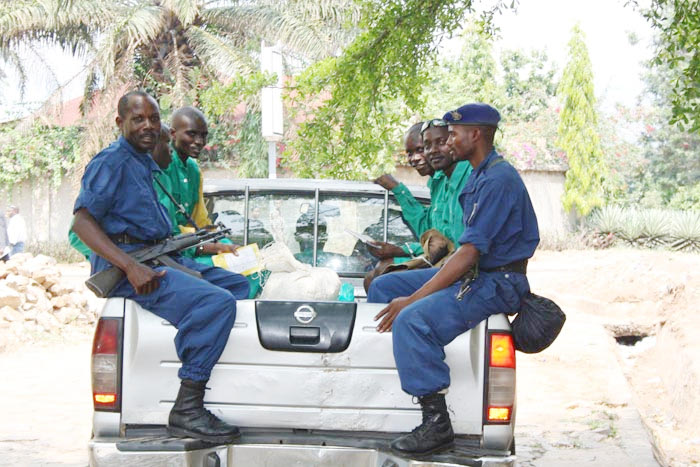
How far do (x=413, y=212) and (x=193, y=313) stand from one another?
1980 millimetres

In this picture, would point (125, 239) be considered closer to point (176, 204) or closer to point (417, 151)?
point (176, 204)

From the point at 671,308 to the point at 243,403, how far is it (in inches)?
397

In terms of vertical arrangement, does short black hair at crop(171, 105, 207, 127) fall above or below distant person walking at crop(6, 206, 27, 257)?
above

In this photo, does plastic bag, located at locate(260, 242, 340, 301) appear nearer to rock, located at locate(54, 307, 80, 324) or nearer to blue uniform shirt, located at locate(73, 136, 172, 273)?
blue uniform shirt, located at locate(73, 136, 172, 273)

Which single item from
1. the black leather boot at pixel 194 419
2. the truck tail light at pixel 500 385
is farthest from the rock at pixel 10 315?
the truck tail light at pixel 500 385

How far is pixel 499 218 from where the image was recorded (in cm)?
369

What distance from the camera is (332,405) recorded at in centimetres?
362

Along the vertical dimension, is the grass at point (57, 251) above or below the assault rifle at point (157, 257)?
below

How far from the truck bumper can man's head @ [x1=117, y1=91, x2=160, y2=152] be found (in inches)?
53.3

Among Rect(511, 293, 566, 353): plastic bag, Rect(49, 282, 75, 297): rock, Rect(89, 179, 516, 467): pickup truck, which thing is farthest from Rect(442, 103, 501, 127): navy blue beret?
Rect(49, 282, 75, 297): rock

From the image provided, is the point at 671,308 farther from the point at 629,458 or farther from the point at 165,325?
the point at 165,325

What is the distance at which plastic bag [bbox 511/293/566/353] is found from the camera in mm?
3701

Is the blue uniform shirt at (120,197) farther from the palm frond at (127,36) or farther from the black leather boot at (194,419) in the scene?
the palm frond at (127,36)

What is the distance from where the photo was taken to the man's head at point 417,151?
A: 17.2 feet
